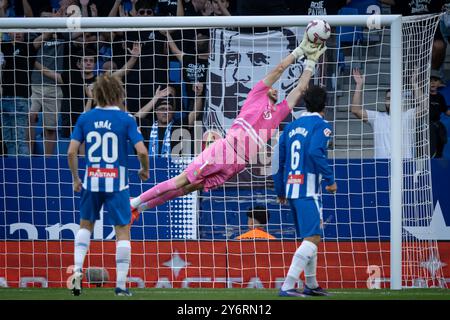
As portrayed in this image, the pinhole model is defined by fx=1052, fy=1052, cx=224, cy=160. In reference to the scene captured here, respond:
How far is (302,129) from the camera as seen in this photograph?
9648 mm

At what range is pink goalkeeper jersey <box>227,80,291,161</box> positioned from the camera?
11.1 metres

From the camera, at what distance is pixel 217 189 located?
12859 mm

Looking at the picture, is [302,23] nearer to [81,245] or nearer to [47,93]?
[81,245]

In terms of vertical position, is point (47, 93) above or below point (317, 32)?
above

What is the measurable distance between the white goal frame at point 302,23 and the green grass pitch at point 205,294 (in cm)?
99

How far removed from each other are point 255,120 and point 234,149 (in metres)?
0.39

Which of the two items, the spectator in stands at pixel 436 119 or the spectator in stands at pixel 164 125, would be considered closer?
the spectator in stands at pixel 164 125

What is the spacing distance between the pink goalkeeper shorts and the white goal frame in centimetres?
133

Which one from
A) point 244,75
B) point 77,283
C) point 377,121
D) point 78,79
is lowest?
point 77,283

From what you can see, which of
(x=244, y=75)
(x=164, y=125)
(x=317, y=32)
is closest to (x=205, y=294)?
(x=317, y=32)

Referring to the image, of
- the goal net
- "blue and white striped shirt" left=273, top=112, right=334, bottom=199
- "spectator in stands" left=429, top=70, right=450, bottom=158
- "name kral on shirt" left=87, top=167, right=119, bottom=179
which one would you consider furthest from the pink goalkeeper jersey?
"spectator in stands" left=429, top=70, right=450, bottom=158

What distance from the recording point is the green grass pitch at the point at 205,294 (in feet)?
30.7

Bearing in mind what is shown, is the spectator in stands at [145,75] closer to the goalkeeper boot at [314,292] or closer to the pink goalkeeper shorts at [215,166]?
the pink goalkeeper shorts at [215,166]

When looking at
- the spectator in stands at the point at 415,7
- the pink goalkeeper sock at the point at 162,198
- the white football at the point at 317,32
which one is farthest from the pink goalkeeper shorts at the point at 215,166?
the spectator in stands at the point at 415,7
